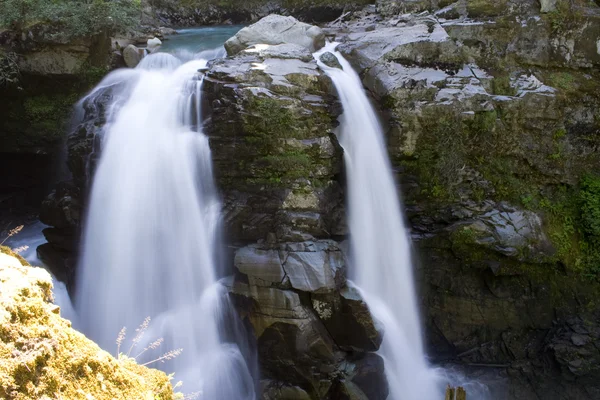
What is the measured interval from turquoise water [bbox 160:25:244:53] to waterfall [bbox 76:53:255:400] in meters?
3.22

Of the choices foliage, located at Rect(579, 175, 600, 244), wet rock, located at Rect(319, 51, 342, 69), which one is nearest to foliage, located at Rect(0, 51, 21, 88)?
wet rock, located at Rect(319, 51, 342, 69)

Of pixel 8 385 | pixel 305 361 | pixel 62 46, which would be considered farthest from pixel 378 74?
pixel 8 385

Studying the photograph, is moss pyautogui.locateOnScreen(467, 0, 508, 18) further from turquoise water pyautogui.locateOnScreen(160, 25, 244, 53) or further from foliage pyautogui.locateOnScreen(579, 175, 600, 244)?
turquoise water pyautogui.locateOnScreen(160, 25, 244, 53)

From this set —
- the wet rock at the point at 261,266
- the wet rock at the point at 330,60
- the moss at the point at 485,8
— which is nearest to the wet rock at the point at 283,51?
the wet rock at the point at 330,60

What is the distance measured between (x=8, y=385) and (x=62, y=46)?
1001 cm

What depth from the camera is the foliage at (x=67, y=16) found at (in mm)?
9859

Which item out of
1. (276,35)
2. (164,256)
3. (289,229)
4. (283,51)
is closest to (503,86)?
(283,51)

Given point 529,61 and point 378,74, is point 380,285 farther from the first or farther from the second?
point 529,61

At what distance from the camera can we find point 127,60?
10.5 m

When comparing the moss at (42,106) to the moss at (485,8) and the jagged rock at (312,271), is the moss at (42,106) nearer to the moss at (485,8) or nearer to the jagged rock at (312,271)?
the jagged rock at (312,271)

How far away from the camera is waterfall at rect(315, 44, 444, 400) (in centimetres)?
775

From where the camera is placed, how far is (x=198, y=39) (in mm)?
12250

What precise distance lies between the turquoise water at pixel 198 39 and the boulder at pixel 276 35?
141cm

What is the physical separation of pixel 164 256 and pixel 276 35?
531cm
